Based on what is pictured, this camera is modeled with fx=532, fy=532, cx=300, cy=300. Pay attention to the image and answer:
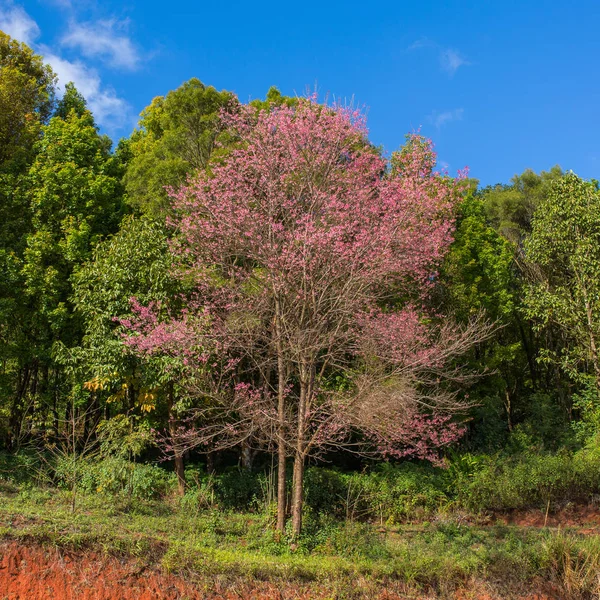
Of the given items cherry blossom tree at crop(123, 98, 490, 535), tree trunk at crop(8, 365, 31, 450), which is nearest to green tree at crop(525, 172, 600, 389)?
cherry blossom tree at crop(123, 98, 490, 535)

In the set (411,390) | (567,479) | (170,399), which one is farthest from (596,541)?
(170,399)

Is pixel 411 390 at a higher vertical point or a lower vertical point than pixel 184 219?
lower

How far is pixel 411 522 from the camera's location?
38.7 ft

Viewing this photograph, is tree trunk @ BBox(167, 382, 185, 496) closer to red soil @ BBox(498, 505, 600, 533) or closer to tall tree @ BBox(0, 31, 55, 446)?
tall tree @ BBox(0, 31, 55, 446)

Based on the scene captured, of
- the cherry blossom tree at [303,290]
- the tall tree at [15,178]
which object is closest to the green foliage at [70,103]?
the tall tree at [15,178]

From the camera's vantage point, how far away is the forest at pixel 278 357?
8.54 metres

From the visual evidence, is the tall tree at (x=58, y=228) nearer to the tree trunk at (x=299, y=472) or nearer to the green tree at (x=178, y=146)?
the green tree at (x=178, y=146)

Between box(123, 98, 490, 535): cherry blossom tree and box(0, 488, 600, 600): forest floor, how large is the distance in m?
1.48

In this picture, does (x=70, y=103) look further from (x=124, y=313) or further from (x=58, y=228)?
(x=124, y=313)

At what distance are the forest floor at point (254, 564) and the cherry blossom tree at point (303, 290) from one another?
1.48 metres

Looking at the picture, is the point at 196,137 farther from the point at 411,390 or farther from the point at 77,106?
the point at 411,390

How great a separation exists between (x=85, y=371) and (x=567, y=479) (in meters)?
11.5

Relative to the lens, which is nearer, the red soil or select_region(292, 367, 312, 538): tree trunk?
select_region(292, 367, 312, 538): tree trunk

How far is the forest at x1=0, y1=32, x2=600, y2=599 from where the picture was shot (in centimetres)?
854
